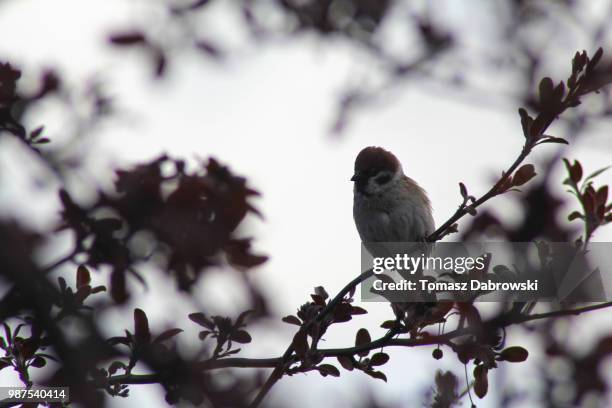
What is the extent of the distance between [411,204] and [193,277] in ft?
9.28

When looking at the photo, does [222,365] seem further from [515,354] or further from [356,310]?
[515,354]

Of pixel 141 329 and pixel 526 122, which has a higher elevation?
pixel 526 122

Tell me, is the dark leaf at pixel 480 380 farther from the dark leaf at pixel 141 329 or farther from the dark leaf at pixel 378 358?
the dark leaf at pixel 141 329

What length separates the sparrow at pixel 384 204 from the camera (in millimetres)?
4414

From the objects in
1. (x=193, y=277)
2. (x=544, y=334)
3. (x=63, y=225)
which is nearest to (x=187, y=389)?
(x=193, y=277)

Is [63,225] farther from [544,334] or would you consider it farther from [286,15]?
[286,15]

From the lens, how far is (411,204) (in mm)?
4480

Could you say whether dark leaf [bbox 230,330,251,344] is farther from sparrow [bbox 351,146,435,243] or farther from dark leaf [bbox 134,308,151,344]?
sparrow [bbox 351,146,435,243]

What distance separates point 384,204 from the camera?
4.47m

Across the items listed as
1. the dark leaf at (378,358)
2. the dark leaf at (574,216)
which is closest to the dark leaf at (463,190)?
the dark leaf at (574,216)

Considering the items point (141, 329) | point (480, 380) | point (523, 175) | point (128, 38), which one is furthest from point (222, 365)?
point (128, 38)

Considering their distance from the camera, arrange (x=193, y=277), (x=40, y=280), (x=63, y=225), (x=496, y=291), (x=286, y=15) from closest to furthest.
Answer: (x=40, y=280), (x=193, y=277), (x=63, y=225), (x=496, y=291), (x=286, y=15)

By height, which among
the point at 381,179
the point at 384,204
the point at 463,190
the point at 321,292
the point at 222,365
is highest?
the point at 381,179

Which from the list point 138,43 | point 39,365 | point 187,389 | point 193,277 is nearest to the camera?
point 187,389
